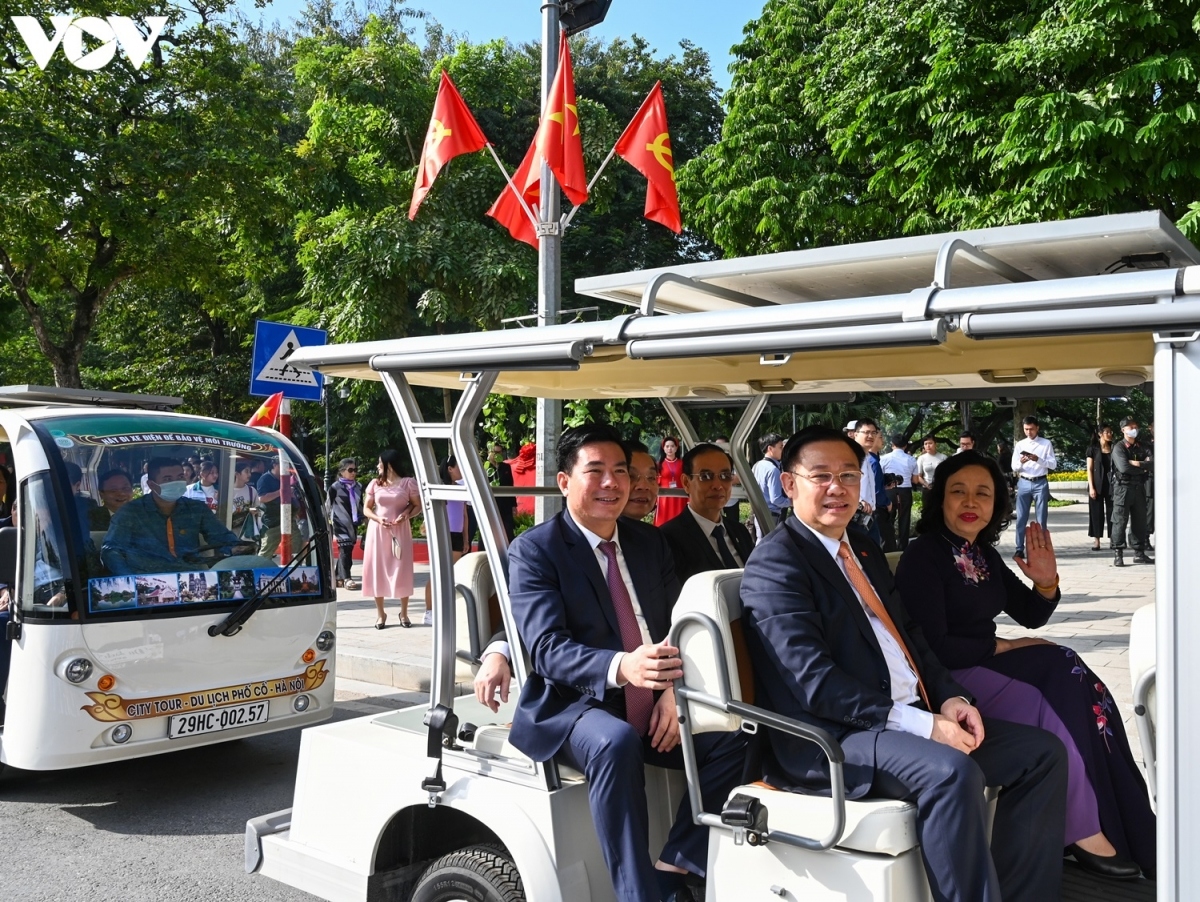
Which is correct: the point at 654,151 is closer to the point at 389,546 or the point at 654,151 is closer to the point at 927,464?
the point at 389,546

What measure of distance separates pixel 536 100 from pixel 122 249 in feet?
39.2

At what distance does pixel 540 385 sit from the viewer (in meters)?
4.29

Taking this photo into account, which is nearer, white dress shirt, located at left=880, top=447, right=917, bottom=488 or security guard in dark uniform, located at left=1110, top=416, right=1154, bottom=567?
white dress shirt, located at left=880, top=447, right=917, bottom=488

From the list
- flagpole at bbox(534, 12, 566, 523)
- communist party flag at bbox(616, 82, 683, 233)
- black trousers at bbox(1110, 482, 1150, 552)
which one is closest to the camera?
flagpole at bbox(534, 12, 566, 523)

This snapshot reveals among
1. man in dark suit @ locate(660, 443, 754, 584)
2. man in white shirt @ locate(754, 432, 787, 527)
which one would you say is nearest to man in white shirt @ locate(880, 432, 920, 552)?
man in white shirt @ locate(754, 432, 787, 527)

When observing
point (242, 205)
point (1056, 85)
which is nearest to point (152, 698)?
point (242, 205)

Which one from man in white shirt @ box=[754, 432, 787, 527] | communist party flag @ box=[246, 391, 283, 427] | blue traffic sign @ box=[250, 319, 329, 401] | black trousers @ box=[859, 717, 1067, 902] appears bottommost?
black trousers @ box=[859, 717, 1067, 902]

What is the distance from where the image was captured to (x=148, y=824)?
17.8ft

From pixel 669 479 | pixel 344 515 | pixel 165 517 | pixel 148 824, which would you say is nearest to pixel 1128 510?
pixel 669 479

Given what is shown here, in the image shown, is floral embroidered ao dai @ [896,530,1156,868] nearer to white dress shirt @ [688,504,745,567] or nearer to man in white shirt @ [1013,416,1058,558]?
white dress shirt @ [688,504,745,567]

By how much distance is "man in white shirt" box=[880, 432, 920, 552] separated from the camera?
12867 mm

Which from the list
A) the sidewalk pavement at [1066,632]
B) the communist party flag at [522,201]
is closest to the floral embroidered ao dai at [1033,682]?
the sidewalk pavement at [1066,632]

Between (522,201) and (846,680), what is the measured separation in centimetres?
774

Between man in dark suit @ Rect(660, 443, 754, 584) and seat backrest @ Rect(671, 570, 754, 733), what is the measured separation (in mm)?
1353
